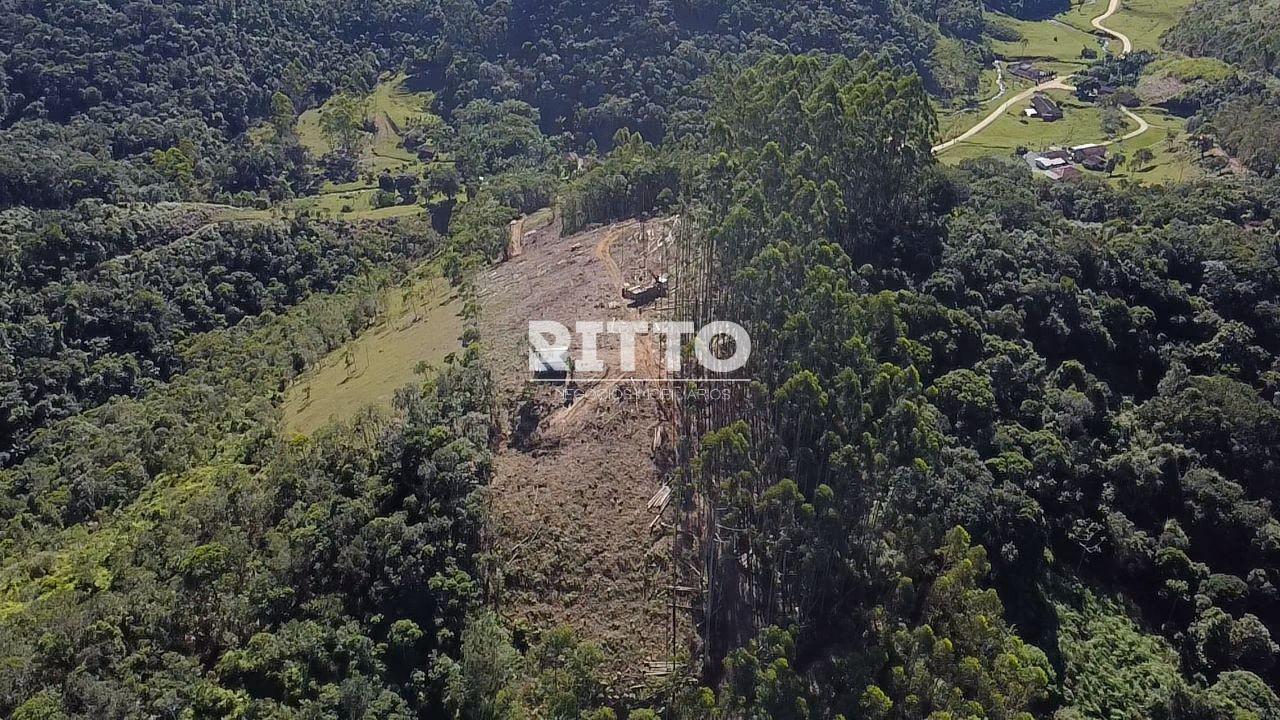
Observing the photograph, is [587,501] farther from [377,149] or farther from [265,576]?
[377,149]

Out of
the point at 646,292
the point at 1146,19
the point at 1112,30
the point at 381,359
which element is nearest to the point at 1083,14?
the point at 1146,19

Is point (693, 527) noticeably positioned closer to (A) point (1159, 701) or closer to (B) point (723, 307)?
(B) point (723, 307)

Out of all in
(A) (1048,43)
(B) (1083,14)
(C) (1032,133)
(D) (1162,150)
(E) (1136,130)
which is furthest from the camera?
(B) (1083,14)

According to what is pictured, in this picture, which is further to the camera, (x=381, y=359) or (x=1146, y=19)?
(x=1146, y=19)

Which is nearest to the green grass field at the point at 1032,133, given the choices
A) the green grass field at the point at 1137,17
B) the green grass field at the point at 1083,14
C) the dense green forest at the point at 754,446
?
the dense green forest at the point at 754,446

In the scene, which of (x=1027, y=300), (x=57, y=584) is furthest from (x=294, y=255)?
(x=1027, y=300)

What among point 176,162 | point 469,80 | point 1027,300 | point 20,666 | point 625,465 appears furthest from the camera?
point 469,80
